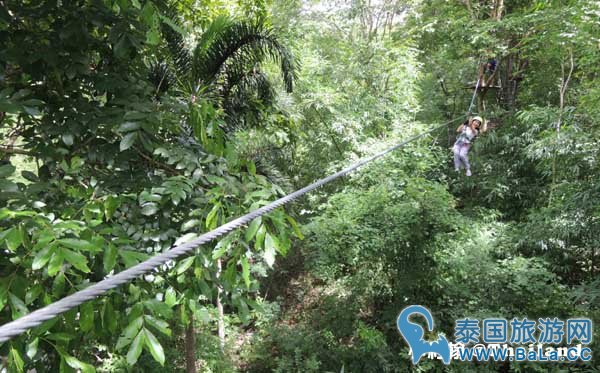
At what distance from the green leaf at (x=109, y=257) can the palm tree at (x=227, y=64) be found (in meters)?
1.99

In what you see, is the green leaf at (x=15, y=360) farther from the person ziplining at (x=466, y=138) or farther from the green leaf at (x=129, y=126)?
the person ziplining at (x=466, y=138)

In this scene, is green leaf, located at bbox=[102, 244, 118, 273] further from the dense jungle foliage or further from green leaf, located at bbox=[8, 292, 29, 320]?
green leaf, located at bbox=[8, 292, 29, 320]

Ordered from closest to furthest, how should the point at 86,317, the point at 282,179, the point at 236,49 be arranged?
the point at 86,317 → the point at 236,49 → the point at 282,179

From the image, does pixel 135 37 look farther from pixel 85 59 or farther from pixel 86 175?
pixel 86 175

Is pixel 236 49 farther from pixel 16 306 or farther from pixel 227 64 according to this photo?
pixel 16 306

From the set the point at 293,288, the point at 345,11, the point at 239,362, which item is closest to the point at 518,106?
the point at 345,11

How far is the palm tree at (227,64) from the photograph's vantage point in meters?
2.92

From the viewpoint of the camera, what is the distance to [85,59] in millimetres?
1295

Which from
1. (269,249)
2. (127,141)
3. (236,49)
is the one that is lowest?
(269,249)

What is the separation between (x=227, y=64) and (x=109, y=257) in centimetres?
266

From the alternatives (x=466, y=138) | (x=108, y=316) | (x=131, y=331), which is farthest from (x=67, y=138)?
(x=466, y=138)

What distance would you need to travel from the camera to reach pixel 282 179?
11.6 feet

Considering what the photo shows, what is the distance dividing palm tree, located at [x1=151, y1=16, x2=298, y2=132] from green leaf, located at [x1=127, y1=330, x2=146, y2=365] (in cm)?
221

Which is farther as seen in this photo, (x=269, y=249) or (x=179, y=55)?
(x=179, y=55)
